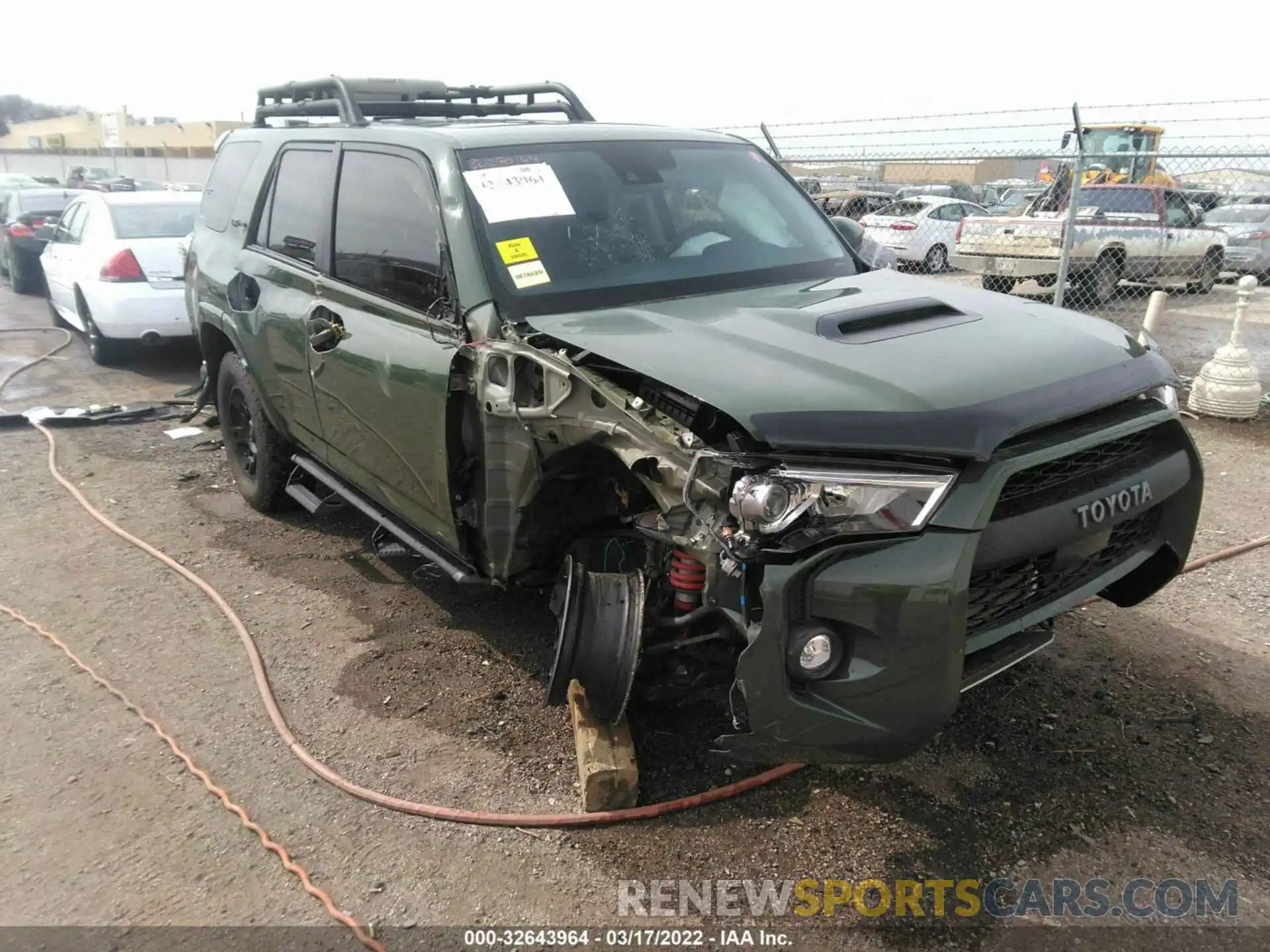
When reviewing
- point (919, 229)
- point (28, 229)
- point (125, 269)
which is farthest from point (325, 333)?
point (919, 229)

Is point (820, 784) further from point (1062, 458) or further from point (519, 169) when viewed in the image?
point (519, 169)

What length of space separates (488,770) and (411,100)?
12.3 feet

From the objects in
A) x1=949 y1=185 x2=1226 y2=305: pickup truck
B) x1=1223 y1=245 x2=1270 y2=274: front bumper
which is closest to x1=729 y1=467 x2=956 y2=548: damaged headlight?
x1=949 y1=185 x2=1226 y2=305: pickup truck

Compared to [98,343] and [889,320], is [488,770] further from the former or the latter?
[98,343]

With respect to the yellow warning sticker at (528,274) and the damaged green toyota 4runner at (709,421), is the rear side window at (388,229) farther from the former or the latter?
the yellow warning sticker at (528,274)

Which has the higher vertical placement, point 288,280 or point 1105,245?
point 288,280

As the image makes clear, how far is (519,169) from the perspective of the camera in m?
3.44

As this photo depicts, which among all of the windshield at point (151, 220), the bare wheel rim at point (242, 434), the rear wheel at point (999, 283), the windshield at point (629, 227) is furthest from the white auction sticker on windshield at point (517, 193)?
the rear wheel at point (999, 283)

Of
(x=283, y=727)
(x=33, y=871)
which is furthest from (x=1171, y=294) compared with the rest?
(x=33, y=871)

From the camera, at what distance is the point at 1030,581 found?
2.60 meters

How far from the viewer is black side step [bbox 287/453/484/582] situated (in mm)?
3428

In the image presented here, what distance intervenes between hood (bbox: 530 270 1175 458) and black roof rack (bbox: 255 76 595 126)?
7.60 ft

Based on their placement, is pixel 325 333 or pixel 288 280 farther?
pixel 288 280

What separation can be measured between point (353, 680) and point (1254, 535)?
4.41 meters
